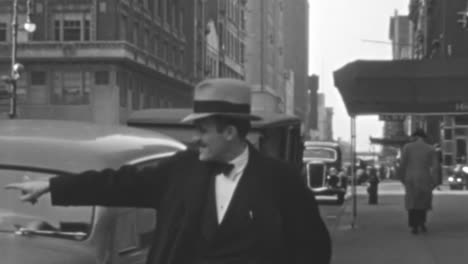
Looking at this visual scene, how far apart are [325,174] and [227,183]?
28925 millimetres

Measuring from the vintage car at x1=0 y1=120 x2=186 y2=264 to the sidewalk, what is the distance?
7.75 m

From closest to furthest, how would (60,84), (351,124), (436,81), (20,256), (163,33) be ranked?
(20,256) → (436,81) → (351,124) → (60,84) → (163,33)

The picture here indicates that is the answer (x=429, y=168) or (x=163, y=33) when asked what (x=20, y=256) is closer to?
(x=429, y=168)

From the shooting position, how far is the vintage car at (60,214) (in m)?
4.63

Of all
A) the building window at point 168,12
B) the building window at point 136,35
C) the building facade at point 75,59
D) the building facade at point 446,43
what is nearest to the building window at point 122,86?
the building facade at point 75,59

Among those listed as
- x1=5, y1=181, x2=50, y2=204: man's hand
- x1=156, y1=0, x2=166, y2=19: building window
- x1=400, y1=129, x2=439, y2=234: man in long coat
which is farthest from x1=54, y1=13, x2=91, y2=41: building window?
x1=5, y1=181, x2=50, y2=204: man's hand

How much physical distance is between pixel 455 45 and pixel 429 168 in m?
60.6

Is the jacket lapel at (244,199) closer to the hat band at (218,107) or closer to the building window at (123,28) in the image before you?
the hat band at (218,107)

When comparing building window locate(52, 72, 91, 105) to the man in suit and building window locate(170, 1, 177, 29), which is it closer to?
building window locate(170, 1, 177, 29)

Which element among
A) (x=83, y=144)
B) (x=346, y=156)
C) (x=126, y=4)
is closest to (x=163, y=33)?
(x=126, y=4)

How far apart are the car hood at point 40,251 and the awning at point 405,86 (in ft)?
40.6

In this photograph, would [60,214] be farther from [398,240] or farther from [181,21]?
[181,21]

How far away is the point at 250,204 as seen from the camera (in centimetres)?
384

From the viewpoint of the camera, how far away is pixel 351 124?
1814 cm
